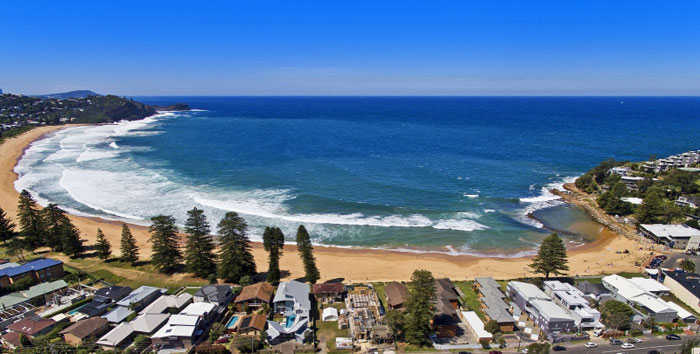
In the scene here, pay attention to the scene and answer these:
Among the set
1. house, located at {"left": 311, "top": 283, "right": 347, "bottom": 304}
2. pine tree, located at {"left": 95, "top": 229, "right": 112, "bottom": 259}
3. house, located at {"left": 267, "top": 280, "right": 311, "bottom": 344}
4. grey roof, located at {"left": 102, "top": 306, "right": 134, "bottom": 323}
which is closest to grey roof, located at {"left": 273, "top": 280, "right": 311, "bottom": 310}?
house, located at {"left": 267, "top": 280, "right": 311, "bottom": 344}

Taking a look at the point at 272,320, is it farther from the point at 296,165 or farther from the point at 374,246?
the point at 296,165

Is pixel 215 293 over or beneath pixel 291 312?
over

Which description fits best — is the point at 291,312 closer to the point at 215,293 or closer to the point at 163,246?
the point at 215,293

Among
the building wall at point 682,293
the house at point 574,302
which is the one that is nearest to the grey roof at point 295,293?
the house at point 574,302

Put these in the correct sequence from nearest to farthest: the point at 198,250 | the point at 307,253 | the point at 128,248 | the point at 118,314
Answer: the point at 118,314, the point at 307,253, the point at 198,250, the point at 128,248

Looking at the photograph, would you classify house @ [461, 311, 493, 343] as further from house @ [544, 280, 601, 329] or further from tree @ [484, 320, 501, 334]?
house @ [544, 280, 601, 329]

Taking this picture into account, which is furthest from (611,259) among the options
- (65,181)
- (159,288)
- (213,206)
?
(65,181)

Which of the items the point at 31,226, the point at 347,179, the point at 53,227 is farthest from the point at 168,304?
the point at 347,179
